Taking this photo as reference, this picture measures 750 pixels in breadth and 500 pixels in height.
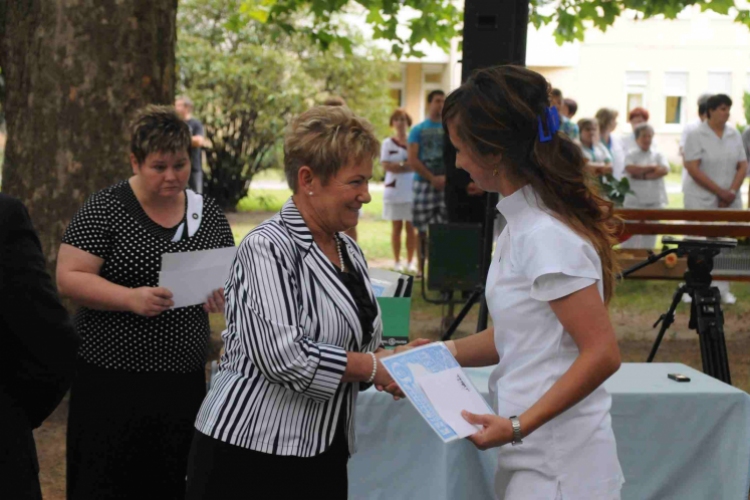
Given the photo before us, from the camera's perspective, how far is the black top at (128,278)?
10.0ft

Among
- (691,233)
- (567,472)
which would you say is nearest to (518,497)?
(567,472)

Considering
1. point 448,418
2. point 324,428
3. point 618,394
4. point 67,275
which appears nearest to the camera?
point 448,418

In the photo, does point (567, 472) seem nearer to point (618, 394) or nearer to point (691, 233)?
point (618, 394)

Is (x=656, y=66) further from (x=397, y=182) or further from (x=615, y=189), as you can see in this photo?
(x=615, y=189)

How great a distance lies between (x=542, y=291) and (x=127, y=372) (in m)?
1.61

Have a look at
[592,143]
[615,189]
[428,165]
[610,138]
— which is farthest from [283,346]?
[610,138]

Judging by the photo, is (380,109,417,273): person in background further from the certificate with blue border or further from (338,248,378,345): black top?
the certificate with blue border

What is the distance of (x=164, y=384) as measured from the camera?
3139 mm

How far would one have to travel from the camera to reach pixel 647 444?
343cm

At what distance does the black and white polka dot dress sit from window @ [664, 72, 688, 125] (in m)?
30.5

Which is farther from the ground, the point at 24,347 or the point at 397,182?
the point at 397,182

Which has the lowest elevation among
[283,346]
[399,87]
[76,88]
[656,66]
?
[283,346]

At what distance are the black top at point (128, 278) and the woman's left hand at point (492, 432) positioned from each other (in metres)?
1.40

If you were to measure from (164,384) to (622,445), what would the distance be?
1.63 meters
